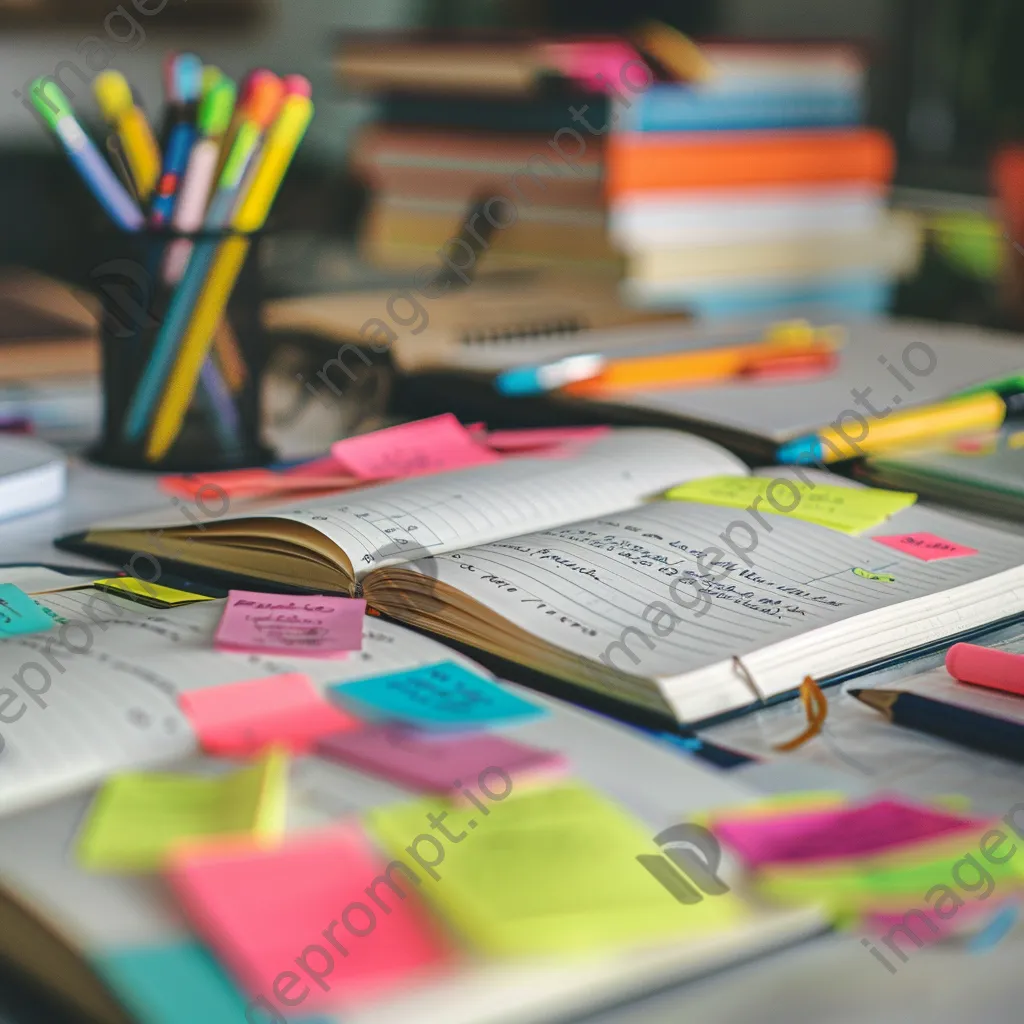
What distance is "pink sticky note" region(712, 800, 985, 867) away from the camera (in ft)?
1.38

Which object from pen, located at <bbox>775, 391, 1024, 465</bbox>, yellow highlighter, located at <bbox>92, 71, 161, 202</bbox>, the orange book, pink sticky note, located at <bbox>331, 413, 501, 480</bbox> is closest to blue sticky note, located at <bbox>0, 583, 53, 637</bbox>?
pink sticky note, located at <bbox>331, 413, 501, 480</bbox>

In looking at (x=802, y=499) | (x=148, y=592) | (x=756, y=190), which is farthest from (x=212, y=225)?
(x=756, y=190)

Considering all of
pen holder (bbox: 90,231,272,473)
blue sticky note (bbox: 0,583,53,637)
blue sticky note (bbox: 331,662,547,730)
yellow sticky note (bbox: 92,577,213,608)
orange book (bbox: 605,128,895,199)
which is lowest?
yellow sticky note (bbox: 92,577,213,608)

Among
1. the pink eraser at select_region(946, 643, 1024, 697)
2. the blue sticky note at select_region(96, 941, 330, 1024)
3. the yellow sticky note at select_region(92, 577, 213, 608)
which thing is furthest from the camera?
the yellow sticky note at select_region(92, 577, 213, 608)

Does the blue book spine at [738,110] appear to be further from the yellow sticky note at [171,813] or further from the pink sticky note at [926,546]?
the yellow sticky note at [171,813]

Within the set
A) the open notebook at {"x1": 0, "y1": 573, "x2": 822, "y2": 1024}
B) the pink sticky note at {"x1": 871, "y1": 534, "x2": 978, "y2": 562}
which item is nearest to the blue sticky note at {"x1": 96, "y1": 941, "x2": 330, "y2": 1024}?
A: the open notebook at {"x1": 0, "y1": 573, "x2": 822, "y2": 1024}

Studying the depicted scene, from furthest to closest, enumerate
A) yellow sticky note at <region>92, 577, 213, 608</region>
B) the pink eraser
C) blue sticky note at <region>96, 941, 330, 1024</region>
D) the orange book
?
the orange book, yellow sticky note at <region>92, 577, 213, 608</region>, the pink eraser, blue sticky note at <region>96, 941, 330, 1024</region>

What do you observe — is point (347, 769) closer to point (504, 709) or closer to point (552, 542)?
point (504, 709)

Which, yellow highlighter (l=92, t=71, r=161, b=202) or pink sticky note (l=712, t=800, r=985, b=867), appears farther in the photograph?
yellow highlighter (l=92, t=71, r=161, b=202)

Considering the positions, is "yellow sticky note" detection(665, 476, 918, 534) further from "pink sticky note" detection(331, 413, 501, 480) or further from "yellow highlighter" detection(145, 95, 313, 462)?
"yellow highlighter" detection(145, 95, 313, 462)

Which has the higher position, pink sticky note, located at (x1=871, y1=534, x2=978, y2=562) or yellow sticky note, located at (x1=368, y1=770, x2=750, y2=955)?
yellow sticky note, located at (x1=368, y1=770, x2=750, y2=955)

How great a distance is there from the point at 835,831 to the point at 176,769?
8.5 inches

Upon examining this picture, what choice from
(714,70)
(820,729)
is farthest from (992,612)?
(714,70)

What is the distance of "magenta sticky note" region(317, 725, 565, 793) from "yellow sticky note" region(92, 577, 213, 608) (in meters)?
0.20
